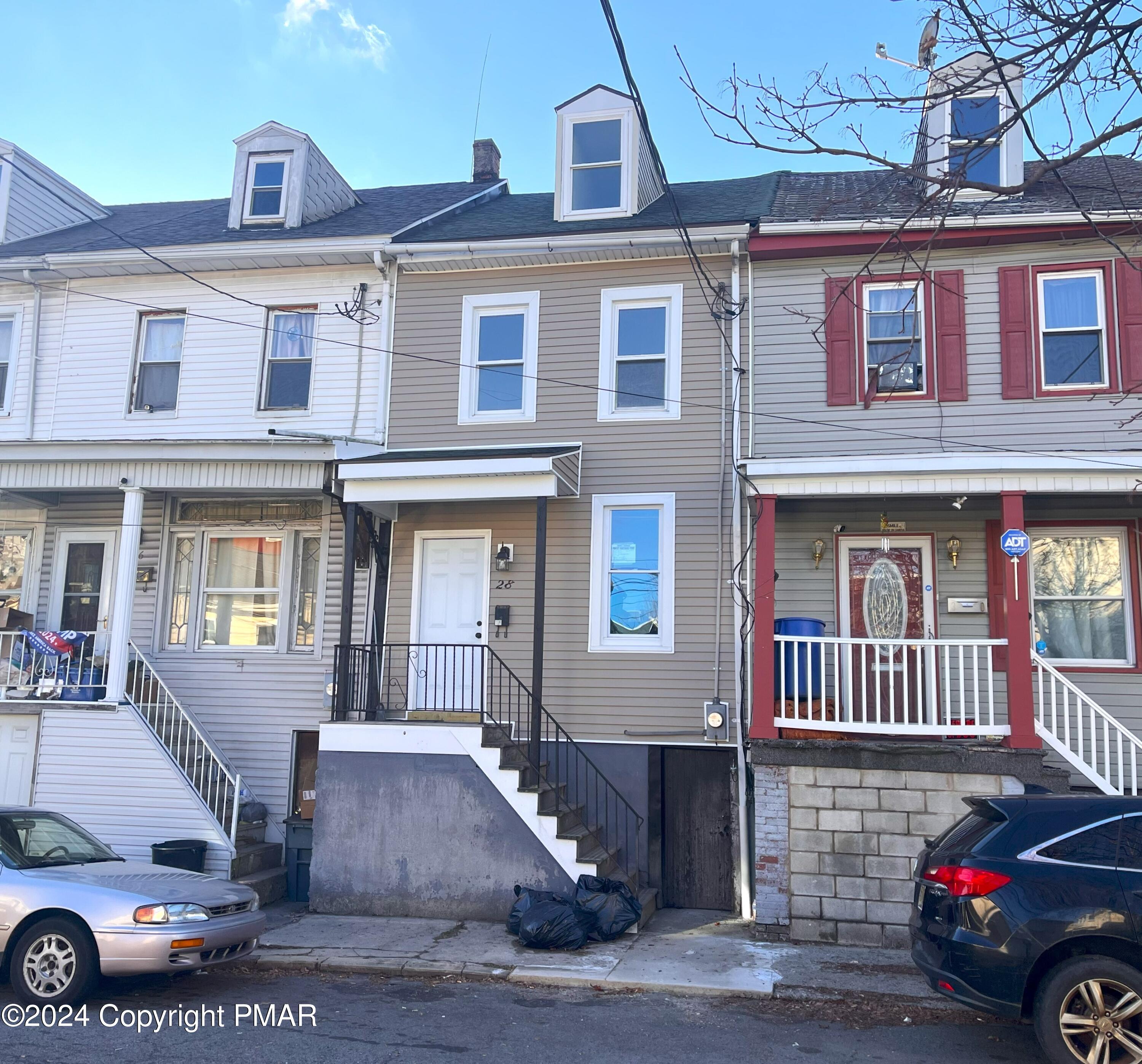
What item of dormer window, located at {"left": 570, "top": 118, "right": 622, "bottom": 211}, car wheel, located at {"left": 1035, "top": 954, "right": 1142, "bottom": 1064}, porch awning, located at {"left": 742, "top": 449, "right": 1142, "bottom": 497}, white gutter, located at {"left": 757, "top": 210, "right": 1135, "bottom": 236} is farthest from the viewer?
dormer window, located at {"left": 570, "top": 118, "right": 622, "bottom": 211}

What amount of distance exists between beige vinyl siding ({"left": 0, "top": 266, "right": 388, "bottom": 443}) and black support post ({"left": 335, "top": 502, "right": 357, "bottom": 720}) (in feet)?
4.72

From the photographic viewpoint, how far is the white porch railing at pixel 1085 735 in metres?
8.62

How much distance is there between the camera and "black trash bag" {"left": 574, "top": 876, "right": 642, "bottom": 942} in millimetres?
8891

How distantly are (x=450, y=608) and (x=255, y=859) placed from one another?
11.5ft

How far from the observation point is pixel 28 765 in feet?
38.1

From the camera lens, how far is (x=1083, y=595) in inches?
420

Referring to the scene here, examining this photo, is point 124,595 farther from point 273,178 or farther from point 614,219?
point 614,219

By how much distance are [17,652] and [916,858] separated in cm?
1030

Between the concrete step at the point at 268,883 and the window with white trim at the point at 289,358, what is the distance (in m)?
5.52

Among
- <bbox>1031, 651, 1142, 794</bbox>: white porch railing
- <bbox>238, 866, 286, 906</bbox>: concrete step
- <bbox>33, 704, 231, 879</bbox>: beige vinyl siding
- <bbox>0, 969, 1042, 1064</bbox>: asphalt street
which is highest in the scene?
<bbox>1031, 651, 1142, 794</bbox>: white porch railing

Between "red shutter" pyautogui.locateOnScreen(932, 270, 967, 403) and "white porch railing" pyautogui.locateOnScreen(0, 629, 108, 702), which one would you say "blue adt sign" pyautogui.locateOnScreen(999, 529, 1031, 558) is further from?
"white porch railing" pyautogui.locateOnScreen(0, 629, 108, 702)

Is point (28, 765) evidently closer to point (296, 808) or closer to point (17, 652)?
point (17, 652)

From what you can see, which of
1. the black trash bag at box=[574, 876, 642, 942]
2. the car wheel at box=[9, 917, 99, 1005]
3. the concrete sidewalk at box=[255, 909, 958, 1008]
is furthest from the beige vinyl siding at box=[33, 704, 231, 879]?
the black trash bag at box=[574, 876, 642, 942]

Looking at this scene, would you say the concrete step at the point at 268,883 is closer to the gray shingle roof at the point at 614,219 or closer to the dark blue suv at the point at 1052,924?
the dark blue suv at the point at 1052,924
